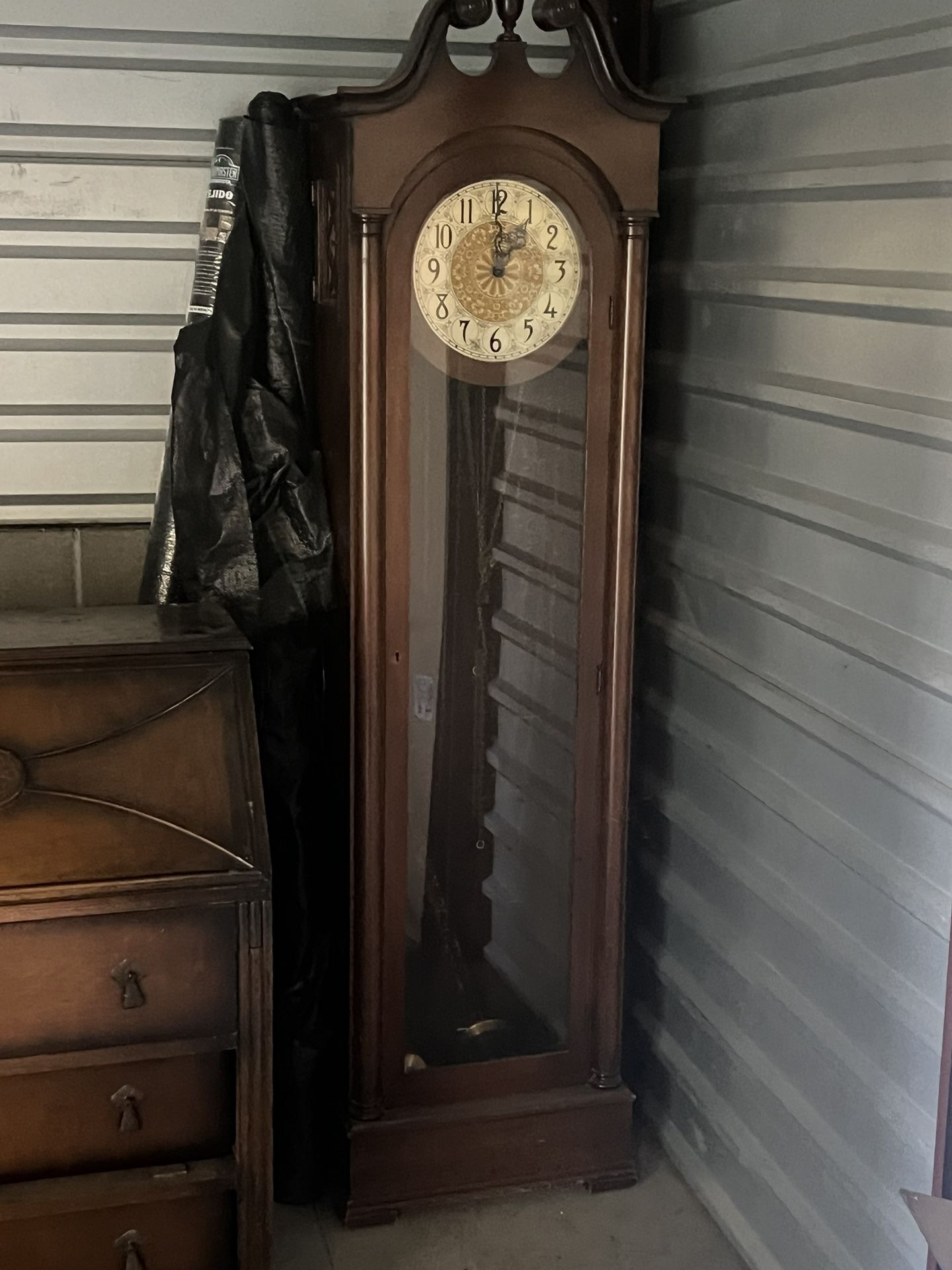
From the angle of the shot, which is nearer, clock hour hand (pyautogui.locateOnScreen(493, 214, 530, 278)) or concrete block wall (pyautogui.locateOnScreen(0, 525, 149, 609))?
clock hour hand (pyautogui.locateOnScreen(493, 214, 530, 278))

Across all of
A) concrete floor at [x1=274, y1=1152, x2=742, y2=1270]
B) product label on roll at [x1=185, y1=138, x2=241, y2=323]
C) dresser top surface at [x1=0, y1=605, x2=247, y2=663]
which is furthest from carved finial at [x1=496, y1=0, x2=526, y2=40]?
concrete floor at [x1=274, y1=1152, x2=742, y2=1270]

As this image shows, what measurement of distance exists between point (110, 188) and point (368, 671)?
90cm

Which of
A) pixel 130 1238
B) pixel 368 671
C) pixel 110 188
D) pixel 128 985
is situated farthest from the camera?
pixel 110 188

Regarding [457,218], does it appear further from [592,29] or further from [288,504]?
[288,504]

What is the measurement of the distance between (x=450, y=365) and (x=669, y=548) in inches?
20.3

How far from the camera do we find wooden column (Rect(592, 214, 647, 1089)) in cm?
227

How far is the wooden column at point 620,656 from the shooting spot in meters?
2.27

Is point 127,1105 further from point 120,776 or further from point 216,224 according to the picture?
point 216,224

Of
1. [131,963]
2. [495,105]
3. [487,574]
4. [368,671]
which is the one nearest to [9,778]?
[131,963]

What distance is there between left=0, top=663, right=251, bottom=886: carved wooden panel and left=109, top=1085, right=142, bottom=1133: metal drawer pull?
1.00 ft

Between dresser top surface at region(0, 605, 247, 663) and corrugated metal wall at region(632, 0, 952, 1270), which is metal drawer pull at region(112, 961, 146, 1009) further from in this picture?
corrugated metal wall at region(632, 0, 952, 1270)

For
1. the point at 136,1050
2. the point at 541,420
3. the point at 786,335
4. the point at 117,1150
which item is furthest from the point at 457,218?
the point at 117,1150

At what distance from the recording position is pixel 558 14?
2.15 m

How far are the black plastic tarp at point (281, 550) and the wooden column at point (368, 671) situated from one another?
90mm
